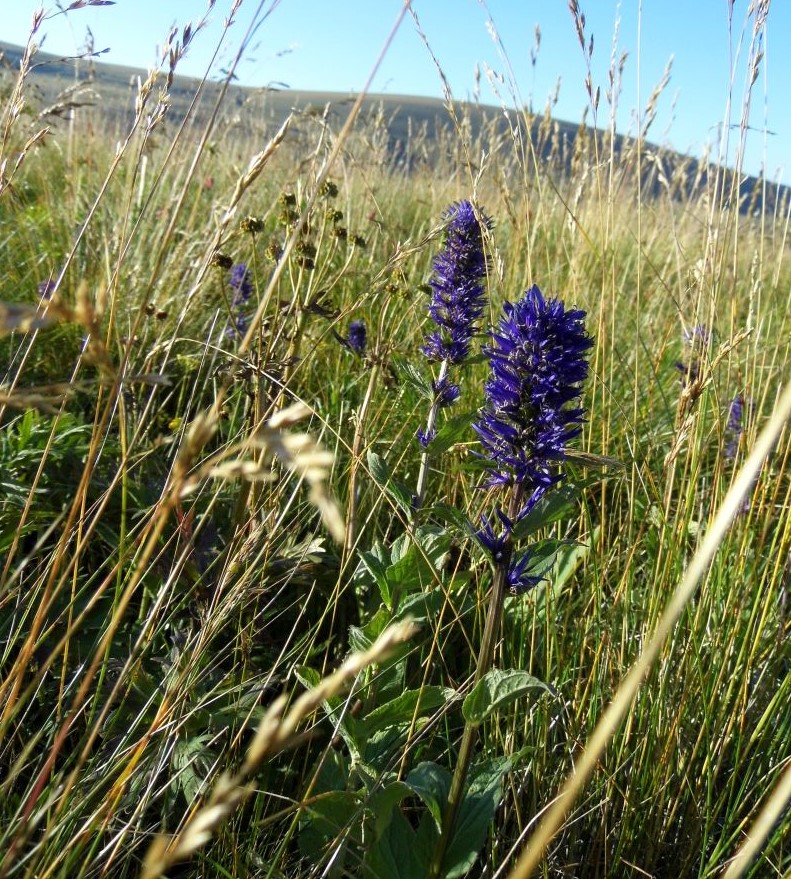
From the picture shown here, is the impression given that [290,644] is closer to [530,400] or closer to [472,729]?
[472,729]

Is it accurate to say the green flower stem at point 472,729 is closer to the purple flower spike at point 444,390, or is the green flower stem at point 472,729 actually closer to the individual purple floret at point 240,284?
the purple flower spike at point 444,390

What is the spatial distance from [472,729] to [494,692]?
0.06 m

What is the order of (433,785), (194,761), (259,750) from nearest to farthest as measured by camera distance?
(259,750) → (433,785) → (194,761)

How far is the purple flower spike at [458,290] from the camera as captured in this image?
1688 mm

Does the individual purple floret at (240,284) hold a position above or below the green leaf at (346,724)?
above

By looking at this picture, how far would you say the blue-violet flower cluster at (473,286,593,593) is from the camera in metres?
1.09

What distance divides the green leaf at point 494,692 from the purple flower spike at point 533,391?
0.87 ft

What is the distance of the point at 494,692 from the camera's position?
3.17 ft

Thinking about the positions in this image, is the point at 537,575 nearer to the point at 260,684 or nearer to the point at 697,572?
the point at 260,684

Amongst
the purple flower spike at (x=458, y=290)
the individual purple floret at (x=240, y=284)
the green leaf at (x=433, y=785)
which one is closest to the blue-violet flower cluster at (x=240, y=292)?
the individual purple floret at (x=240, y=284)

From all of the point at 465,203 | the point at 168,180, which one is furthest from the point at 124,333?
the point at 168,180

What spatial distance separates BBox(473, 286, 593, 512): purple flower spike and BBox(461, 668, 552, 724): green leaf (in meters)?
0.26

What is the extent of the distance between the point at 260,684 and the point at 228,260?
0.87 meters

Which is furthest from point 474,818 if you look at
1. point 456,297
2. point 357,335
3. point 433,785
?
point 357,335
